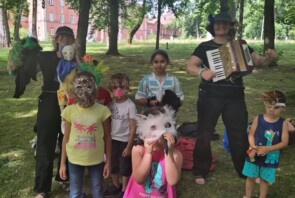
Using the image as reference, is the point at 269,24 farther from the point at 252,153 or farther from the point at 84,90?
the point at 84,90

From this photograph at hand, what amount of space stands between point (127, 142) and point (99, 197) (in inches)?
30.3

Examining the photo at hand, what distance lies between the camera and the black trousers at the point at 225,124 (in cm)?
447

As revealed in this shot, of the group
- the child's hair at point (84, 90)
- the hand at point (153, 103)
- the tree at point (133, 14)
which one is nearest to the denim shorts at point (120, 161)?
the hand at point (153, 103)

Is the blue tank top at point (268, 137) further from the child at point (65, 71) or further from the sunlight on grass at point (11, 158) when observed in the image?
the sunlight on grass at point (11, 158)

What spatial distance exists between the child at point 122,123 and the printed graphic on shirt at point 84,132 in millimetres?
635

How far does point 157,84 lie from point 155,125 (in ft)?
4.72

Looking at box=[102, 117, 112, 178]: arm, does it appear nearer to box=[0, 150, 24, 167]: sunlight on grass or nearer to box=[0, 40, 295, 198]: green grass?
box=[0, 40, 295, 198]: green grass

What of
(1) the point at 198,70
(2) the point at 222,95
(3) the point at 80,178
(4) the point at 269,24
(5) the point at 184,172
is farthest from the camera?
(4) the point at 269,24

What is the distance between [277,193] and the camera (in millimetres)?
4441

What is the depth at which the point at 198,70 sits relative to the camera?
4.29m

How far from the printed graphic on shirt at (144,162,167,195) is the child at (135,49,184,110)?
1174mm

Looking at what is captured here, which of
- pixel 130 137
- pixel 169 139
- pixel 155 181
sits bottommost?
pixel 155 181

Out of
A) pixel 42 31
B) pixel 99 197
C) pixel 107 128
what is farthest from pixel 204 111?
pixel 42 31

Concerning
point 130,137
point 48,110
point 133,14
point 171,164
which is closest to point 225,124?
point 130,137
